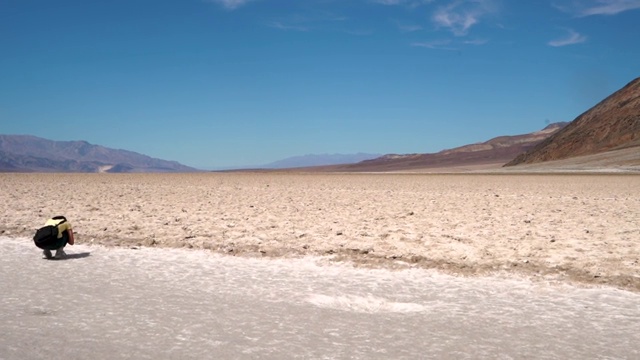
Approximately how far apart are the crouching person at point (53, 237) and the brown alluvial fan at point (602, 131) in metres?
81.4

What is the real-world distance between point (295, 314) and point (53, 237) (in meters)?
4.39

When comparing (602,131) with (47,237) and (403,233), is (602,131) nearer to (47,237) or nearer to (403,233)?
(403,233)

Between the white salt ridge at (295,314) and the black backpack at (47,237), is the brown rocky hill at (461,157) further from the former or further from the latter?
the white salt ridge at (295,314)

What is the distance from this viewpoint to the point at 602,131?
87688 mm

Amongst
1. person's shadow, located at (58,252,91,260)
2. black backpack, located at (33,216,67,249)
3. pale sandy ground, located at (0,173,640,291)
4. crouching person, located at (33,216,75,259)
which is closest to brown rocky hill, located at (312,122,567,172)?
pale sandy ground, located at (0,173,640,291)

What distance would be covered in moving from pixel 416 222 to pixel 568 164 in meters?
68.7

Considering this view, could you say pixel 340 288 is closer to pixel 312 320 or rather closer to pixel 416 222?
pixel 312 320

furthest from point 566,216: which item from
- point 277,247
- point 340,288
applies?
point 340,288

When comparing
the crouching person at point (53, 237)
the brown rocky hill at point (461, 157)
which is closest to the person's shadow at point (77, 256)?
the crouching person at point (53, 237)

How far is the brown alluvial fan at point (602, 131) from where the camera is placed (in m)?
81.9

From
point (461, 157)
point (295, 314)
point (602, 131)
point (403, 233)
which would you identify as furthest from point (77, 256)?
point (461, 157)

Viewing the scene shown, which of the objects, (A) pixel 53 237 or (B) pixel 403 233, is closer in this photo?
(A) pixel 53 237

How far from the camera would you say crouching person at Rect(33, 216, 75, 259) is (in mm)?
7461

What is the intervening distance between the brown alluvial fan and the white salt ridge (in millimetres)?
80037
